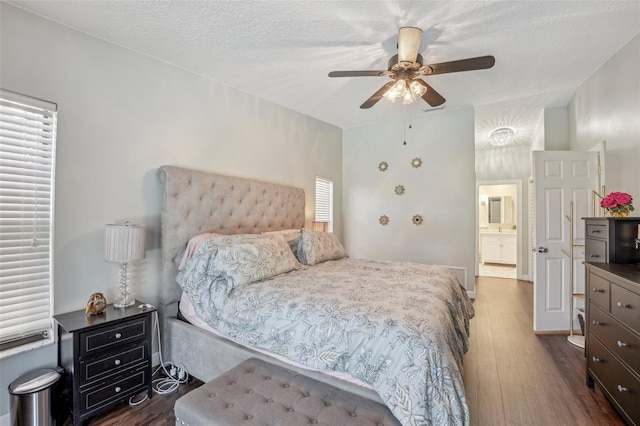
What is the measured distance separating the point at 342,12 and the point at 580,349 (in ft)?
13.1

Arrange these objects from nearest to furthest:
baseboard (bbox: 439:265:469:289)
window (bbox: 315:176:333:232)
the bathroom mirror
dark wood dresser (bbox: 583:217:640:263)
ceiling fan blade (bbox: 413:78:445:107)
Answer: dark wood dresser (bbox: 583:217:640:263)
ceiling fan blade (bbox: 413:78:445:107)
baseboard (bbox: 439:265:469:289)
window (bbox: 315:176:333:232)
the bathroom mirror

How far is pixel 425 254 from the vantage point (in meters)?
Result: 4.70

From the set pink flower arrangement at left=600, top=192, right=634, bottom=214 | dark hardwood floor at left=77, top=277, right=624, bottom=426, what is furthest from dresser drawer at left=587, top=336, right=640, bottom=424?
pink flower arrangement at left=600, top=192, right=634, bottom=214

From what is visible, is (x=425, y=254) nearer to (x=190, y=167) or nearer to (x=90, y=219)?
(x=190, y=167)

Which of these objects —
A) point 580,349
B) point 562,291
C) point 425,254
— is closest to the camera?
point 580,349

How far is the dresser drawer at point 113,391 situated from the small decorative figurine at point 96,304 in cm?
50

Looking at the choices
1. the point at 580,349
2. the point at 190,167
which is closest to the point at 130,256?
the point at 190,167

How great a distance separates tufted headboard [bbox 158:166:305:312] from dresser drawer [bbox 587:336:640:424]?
3197 millimetres

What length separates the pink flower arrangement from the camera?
90.4 inches

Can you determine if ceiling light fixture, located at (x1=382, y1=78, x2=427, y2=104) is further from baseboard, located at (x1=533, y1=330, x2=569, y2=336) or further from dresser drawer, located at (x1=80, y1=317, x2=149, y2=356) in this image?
baseboard, located at (x1=533, y1=330, x2=569, y2=336)

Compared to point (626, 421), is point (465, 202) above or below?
above

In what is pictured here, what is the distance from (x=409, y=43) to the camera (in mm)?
2100

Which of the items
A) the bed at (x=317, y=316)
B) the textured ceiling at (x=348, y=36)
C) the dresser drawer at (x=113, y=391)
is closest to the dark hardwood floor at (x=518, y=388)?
the dresser drawer at (x=113, y=391)

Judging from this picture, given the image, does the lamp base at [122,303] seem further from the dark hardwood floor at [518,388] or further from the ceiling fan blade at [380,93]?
the ceiling fan blade at [380,93]
